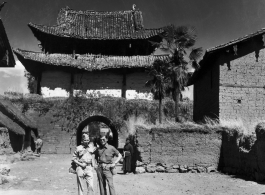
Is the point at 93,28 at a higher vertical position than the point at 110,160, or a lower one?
higher

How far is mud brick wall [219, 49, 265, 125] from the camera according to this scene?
645 inches

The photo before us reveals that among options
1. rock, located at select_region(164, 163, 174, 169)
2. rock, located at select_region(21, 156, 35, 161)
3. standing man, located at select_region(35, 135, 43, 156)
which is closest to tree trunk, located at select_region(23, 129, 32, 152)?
standing man, located at select_region(35, 135, 43, 156)

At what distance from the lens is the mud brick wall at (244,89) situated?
16375mm

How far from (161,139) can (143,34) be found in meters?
17.1

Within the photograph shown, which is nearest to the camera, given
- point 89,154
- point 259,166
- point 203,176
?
point 89,154

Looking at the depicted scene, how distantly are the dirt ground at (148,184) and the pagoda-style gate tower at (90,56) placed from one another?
1433 cm

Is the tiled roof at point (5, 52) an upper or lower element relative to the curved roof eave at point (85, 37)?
lower

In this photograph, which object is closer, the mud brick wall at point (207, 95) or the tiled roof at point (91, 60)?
the mud brick wall at point (207, 95)

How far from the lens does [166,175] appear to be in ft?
43.7

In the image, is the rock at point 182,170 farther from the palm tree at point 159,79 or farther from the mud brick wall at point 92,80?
the mud brick wall at point 92,80

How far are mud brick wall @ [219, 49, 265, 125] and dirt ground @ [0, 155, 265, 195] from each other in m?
4.41

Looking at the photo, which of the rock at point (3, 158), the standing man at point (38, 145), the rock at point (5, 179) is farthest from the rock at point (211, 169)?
the standing man at point (38, 145)

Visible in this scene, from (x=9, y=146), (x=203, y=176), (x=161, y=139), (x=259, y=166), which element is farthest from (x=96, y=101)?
(x=259, y=166)

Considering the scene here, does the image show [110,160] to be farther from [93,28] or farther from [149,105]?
[93,28]
